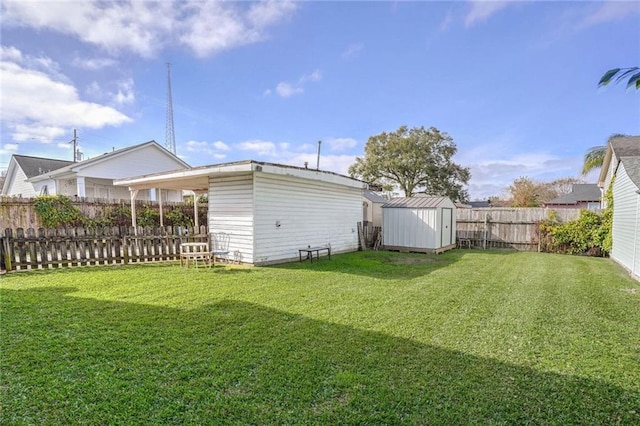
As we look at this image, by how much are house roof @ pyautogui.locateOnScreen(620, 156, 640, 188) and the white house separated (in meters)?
7.38

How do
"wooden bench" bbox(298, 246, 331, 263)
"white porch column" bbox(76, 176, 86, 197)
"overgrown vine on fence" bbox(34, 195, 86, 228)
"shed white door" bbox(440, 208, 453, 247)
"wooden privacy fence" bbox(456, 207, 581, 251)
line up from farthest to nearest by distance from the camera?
"white porch column" bbox(76, 176, 86, 197), "wooden privacy fence" bbox(456, 207, 581, 251), "shed white door" bbox(440, 208, 453, 247), "overgrown vine on fence" bbox(34, 195, 86, 228), "wooden bench" bbox(298, 246, 331, 263)

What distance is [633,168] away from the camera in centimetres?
802

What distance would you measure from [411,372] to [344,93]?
13147 millimetres

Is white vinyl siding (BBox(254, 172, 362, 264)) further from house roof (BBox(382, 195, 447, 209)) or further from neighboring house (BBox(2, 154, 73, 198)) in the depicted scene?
neighboring house (BBox(2, 154, 73, 198))

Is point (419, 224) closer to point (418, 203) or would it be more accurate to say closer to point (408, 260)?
point (418, 203)

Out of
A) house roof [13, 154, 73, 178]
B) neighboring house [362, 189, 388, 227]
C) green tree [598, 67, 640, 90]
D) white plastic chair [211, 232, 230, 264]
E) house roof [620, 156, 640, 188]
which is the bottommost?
white plastic chair [211, 232, 230, 264]

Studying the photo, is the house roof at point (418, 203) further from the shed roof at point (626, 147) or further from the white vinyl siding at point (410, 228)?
the shed roof at point (626, 147)

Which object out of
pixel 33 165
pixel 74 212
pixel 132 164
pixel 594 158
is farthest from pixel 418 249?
pixel 33 165

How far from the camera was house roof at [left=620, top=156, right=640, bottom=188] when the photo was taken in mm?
7449

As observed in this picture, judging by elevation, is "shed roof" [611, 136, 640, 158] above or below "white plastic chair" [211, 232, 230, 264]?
above

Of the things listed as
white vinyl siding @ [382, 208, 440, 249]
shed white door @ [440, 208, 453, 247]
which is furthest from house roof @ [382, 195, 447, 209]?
shed white door @ [440, 208, 453, 247]

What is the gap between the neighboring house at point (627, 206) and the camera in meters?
7.51

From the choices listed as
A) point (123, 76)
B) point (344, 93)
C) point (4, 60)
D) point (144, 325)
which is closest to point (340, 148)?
point (344, 93)

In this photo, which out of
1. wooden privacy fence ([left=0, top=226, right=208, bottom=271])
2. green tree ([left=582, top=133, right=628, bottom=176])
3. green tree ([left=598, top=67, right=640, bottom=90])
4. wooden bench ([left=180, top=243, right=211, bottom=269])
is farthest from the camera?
green tree ([left=582, top=133, right=628, bottom=176])
